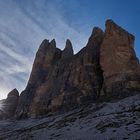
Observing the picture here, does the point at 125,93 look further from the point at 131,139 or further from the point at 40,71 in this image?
the point at 40,71

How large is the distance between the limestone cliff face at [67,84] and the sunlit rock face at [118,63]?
516 centimetres

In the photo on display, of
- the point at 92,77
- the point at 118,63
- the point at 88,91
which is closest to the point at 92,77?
the point at 92,77

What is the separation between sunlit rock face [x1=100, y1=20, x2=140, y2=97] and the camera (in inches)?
2344

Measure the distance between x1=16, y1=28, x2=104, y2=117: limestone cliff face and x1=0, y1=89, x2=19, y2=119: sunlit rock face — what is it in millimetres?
11397

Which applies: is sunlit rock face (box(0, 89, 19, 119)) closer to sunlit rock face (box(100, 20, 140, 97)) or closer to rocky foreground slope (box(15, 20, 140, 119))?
rocky foreground slope (box(15, 20, 140, 119))

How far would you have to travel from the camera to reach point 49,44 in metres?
114

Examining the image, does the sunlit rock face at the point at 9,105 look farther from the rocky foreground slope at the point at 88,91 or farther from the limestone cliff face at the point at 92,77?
the limestone cliff face at the point at 92,77

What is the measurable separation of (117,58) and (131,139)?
149 ft

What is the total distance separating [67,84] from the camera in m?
78.1

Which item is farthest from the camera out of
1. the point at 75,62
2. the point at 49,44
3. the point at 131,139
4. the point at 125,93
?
the point at 49,44

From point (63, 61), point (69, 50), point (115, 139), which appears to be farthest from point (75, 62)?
point (115, 139)

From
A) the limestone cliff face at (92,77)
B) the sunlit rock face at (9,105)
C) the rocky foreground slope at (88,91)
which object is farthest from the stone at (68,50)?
the sunlit rock face at (9,105)

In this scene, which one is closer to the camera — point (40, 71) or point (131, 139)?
point (131, 139)

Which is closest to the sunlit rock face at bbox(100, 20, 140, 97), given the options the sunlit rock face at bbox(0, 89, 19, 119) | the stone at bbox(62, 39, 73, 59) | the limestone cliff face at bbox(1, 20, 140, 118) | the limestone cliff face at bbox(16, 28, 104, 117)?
the limestone cliff face at bbox(1, 20, 140, 118)
